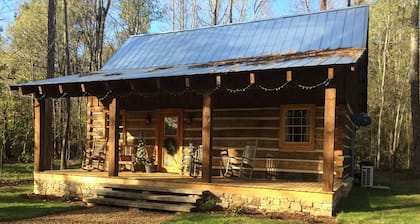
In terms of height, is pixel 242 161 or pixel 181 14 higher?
pixel 181 14

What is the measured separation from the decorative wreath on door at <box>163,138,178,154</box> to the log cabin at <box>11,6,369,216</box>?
1.4 inches

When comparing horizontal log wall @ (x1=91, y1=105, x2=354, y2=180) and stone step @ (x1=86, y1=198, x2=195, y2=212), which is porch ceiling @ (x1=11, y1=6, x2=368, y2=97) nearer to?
horizontal log wall @ (x1=91, y1=105, x2=354, y2=180)

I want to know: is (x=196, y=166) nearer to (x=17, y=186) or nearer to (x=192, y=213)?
(x=192, y=213)

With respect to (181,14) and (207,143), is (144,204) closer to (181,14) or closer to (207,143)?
(207,143)

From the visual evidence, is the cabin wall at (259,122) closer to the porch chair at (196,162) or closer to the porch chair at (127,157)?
the porch chair at (127,157)

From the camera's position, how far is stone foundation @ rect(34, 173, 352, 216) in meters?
7.54

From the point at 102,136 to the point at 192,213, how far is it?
5952 millimetres

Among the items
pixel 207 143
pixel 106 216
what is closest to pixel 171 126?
pixel 207 143

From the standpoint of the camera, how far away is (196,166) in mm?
10656

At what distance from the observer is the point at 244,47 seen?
11.5 metres

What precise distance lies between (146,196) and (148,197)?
0.23 ft

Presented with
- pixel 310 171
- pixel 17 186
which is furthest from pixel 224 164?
pixel 17 186

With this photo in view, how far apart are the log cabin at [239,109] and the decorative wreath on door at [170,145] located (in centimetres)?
4

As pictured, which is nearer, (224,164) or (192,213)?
(192,213)
